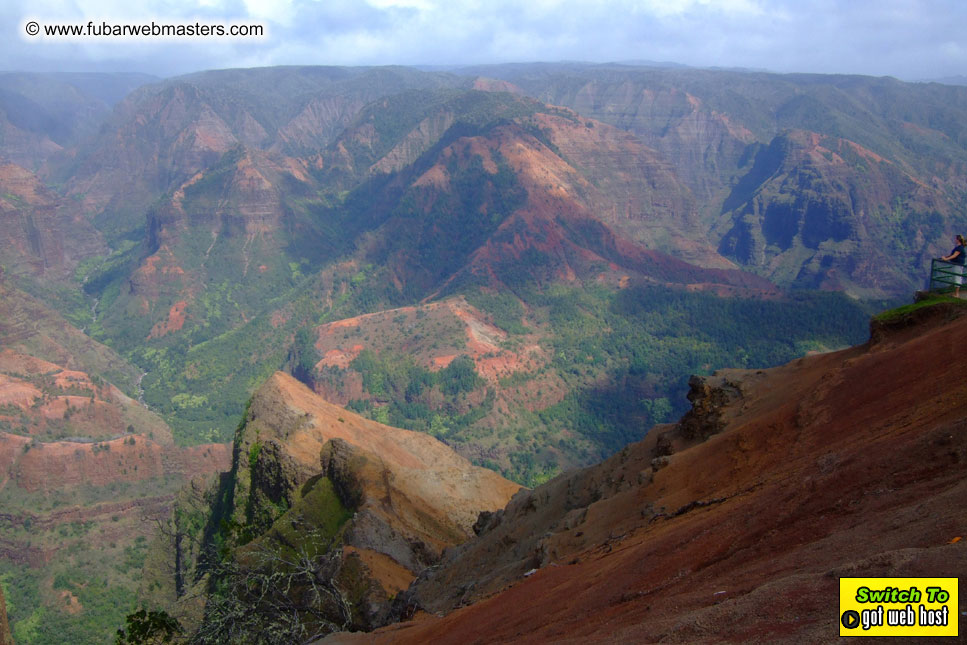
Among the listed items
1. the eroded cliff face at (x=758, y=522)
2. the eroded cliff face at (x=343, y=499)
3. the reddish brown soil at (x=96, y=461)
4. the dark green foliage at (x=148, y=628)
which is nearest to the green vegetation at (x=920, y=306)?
the eroded cliff face at (x=758, y=522)

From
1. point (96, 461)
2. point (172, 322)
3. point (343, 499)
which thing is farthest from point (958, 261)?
point (172, 322)

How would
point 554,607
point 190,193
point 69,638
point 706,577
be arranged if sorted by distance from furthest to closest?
point 190,193
point 69,638
point 554,607
point 706,577

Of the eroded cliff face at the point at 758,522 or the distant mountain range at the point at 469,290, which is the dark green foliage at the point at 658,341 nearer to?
the distant mountain range at the point at 469,290

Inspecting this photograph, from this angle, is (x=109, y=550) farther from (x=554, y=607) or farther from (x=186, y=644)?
(x=554, y=607)

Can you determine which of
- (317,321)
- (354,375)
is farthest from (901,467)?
(317,321)

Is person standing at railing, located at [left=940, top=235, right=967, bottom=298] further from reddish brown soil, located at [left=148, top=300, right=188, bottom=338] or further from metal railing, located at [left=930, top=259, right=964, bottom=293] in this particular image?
reddish brown soil, located at [left=148, top=300, right=188, bottom=338]

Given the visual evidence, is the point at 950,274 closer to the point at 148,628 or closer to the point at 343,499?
the point at 148,628
